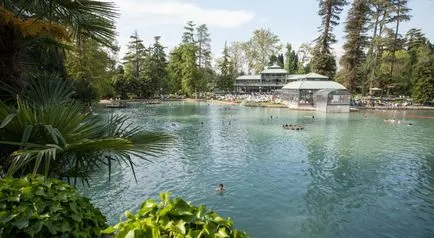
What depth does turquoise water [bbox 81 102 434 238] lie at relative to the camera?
27.4 feet

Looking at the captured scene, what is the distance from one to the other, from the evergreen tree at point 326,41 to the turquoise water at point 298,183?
3079cm

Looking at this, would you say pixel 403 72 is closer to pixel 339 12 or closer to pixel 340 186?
pixel 339 12

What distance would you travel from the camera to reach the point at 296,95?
138 ft

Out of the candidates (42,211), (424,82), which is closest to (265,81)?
(424,82)

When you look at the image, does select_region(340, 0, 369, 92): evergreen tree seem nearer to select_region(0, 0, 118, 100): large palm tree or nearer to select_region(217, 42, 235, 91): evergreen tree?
select_region(217, 42, 235, 91): evergreen tree

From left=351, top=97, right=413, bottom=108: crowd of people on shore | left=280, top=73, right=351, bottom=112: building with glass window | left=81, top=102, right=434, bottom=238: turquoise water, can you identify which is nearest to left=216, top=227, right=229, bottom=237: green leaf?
left=81, top=102, right=434, bottom=238: turquoise water

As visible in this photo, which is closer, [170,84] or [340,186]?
[340,186]

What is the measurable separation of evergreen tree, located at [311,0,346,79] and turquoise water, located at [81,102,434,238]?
3079cm

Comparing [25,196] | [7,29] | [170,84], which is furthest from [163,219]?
[170,84]

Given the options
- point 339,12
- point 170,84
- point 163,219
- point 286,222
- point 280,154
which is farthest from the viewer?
point 170,84

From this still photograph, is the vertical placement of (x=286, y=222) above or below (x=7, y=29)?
below

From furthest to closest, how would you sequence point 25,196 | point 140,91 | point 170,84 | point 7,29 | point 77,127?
point 170,84, point 140,91, point 7,29, point 77,127, point 25,196

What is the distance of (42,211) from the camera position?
75.7 inches

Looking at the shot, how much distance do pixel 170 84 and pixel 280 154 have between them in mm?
49564
